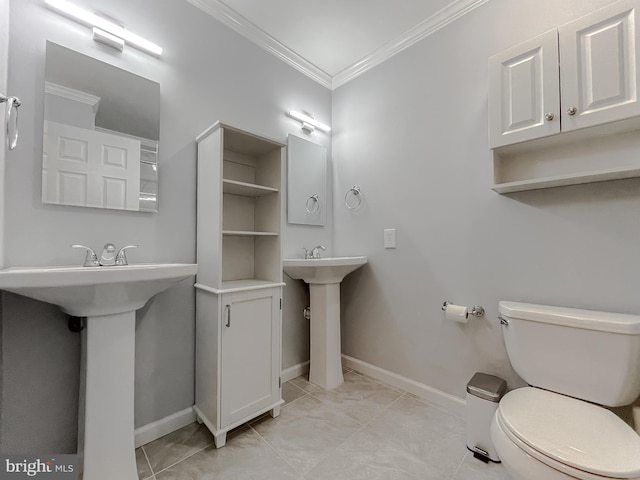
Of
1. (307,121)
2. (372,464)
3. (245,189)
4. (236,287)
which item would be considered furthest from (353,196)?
(372,464)

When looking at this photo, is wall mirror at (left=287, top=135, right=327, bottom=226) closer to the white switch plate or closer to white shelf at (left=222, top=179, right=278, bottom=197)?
white shelf at (left=222, top=179, right=278, bottom=197)

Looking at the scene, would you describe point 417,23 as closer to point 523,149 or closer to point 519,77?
point 519,77

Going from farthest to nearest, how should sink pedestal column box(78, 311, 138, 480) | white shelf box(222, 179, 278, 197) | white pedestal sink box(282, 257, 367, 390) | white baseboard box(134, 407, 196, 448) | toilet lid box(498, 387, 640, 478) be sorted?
white pedestal sink box(282, 257, 367, 390)
white shelf box(222, 179, 278, 197)
white baseboard box(134, 407, 196, 448)
sink pedestal column box(78, 311, 138, 480)
toilet lid box(498, 387, 640, 478)

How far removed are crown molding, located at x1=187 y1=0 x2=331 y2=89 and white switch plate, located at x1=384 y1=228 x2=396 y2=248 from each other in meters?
1.50

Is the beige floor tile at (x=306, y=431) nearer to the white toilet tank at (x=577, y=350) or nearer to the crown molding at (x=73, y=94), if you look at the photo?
the white toilet tank at (x=577, y=350)

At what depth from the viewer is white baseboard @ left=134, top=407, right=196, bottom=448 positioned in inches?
57.7

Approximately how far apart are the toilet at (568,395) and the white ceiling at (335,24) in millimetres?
1873

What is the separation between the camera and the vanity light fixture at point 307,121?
2.27m

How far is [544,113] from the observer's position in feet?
4.23

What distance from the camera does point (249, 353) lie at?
1.58 meters

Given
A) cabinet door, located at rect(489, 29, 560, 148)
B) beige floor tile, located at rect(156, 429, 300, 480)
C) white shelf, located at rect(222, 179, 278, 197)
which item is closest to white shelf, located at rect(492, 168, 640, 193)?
cabinet door, located at rect(489, 29, 560, 148)

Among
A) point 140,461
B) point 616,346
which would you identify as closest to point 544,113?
point 616,346

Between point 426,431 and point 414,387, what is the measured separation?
0.39 meters

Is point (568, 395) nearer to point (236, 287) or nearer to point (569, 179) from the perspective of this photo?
point (569, 179)
